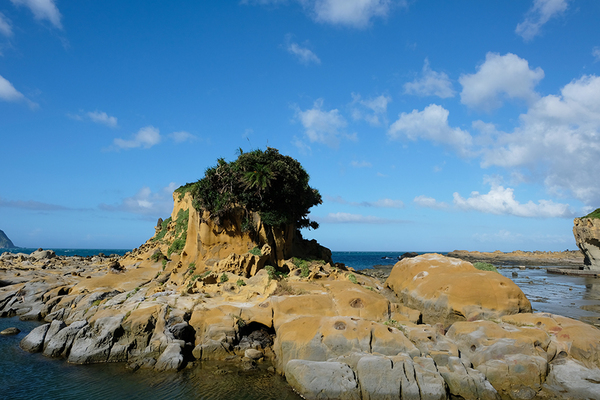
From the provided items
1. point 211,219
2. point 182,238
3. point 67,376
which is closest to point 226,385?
point 67,376

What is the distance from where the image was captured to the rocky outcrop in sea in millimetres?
13422

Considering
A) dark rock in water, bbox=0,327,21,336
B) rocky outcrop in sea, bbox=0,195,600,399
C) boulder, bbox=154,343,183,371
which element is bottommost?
dark rock in water, bbox=0,327,21,336

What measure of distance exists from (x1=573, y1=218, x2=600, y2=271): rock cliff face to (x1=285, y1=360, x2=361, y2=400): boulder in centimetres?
6566

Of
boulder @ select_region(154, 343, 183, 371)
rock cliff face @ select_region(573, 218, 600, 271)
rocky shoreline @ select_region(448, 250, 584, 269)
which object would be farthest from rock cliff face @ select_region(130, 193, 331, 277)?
rocky shoreline @ select_region(448, 250, 584, 269)

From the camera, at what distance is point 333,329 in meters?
15.6

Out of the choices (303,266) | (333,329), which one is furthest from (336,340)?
(303,266)

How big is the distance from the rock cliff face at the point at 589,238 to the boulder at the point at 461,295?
53973 mm

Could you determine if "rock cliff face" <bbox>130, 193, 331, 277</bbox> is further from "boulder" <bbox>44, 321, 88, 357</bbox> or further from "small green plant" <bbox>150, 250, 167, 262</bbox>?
"boulder" <bbox>44, 321, 88, 357</bbox>

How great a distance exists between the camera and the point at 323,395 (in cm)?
1310

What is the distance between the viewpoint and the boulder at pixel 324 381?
13.0 meters

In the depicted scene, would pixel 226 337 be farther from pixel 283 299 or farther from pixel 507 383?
pixel 507 383

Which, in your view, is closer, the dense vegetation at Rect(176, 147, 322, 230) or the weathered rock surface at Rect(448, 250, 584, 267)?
the dense vegetation at Rect(176, 147, 322, 230)

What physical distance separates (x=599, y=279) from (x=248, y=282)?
205 feet

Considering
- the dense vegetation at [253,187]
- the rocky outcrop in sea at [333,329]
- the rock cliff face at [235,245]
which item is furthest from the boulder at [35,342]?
the dense vegetation at [253,187]
